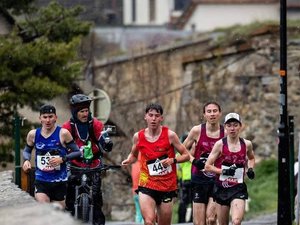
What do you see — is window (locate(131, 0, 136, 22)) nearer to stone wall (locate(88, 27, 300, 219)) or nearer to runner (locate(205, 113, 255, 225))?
stone wall (locate(88, 27, 300, 219))

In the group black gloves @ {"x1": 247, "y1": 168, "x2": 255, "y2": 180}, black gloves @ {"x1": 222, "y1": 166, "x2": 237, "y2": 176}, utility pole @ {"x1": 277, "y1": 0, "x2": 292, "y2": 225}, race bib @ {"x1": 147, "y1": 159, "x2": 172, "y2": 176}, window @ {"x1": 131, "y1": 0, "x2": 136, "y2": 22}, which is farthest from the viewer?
window @ {"x1": 131, "y1": 0, "x2": 136, "y2": 22}

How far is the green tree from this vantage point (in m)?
25.2

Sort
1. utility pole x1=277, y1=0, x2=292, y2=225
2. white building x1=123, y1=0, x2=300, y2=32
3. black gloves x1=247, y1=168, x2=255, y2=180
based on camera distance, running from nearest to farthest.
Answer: black gloves x1=247, y1=168, x2=255, y2=180 → utility pole x1=277, y1=0, x2=292, y2=225 → white building x1=123, y1=0, x2=300, y2=32

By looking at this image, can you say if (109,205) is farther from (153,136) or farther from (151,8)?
(151,8)

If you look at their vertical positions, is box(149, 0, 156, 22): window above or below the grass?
above

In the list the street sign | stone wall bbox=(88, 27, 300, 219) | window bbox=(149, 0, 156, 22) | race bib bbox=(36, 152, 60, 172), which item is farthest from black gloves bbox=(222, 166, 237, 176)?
window bbox=(149, 0, 156, 22)

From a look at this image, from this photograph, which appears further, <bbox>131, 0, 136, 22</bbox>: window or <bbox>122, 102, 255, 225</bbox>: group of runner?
<bbox>131, 0, 136, 22</bbox>: window

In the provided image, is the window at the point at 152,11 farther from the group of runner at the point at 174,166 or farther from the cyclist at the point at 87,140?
the group of runner at the point at 174,166

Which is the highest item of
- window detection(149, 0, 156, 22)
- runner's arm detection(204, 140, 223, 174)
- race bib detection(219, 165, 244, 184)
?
runner's arm detection(204, 140, 223, 174)

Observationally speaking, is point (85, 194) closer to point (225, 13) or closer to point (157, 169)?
point (157, 169)

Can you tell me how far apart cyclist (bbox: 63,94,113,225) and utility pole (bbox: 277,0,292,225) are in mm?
3878

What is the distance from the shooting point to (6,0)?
90.7ft

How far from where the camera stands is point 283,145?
65.9 ft

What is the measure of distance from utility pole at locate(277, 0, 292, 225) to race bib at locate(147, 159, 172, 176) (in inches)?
161
